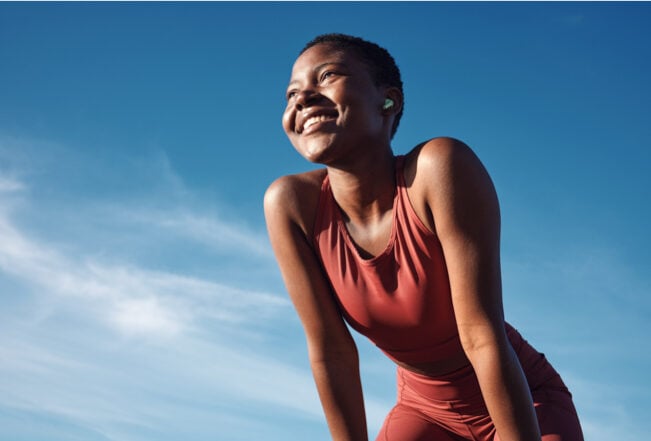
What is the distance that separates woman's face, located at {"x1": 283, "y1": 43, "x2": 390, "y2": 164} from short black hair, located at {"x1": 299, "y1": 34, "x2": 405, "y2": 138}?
5cm

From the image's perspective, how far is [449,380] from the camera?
414cm

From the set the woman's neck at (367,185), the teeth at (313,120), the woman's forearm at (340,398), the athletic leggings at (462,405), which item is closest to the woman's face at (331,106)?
the teeth at (313,120)

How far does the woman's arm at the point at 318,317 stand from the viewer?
4180 millimetres

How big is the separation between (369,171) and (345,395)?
125cm

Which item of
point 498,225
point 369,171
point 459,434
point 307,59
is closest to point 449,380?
point 459,434

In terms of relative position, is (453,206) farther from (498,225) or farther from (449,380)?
(449,380)

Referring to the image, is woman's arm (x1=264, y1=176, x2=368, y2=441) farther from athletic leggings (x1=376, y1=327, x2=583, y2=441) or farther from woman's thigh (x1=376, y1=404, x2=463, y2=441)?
athletic leggings (x1=376, y1=327, x2=583, y2=441)

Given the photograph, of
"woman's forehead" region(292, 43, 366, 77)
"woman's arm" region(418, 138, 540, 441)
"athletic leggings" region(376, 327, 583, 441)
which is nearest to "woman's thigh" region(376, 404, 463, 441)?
"athletic leggings" region(376, 327, 583, 441)

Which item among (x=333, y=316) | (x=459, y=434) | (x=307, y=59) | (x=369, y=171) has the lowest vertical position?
(x=459, y=434)

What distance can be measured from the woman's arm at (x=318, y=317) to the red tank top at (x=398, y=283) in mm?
83

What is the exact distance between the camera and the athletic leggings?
13.4 feet

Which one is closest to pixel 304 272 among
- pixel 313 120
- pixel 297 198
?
pixel 297 198

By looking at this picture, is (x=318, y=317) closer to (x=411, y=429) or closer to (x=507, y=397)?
(x=411, y=429)

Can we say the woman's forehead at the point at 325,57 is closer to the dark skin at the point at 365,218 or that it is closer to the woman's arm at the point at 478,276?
the dark skin at the point at 365,218
